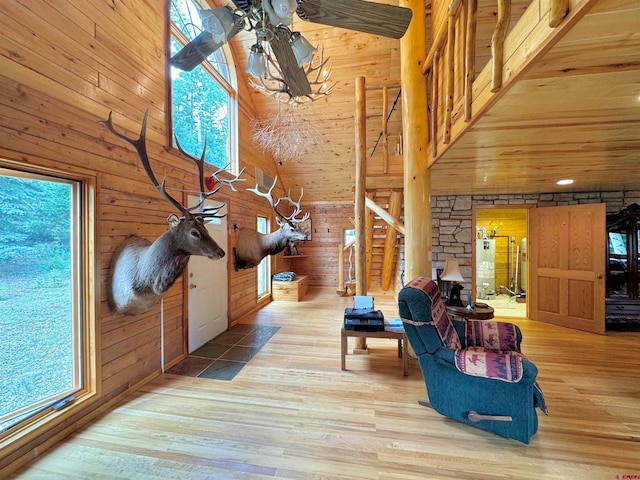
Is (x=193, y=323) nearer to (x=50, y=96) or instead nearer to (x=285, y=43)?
(x=50, y=96)

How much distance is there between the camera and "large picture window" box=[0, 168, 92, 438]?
1640mm

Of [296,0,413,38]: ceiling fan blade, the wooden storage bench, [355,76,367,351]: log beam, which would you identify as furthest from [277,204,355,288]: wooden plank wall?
[296,0,413,38]: ceiling fan blade

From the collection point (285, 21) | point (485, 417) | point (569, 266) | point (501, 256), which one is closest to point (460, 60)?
point (285, 21)

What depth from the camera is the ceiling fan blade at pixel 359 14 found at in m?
1.33

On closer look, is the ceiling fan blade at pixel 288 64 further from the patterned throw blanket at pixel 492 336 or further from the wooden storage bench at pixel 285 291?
the wooden storage bench at pixel 285 291

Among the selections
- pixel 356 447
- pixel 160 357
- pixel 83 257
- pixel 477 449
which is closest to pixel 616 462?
pixel 477 449

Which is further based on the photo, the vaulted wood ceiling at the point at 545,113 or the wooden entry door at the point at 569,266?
the wooden entry door at the point at 569,266

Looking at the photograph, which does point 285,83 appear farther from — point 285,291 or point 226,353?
point 285,291

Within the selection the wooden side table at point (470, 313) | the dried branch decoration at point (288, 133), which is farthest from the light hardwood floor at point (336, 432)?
the dried branch decoration at point (288, 133)

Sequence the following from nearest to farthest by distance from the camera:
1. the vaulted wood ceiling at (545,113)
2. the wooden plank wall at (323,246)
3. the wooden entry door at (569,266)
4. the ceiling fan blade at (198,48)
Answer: the vaulted wood ceiling at (545,113) < the ceiling fan blade at (198,48) < the wooden entry door at (569,266) < the wooden plank wall at (323,246)

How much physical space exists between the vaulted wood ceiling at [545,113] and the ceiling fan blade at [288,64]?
4.23 ft

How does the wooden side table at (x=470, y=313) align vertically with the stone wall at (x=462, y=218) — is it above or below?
below

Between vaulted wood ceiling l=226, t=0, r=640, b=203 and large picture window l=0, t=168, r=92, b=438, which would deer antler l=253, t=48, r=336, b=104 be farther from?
large picture window l=0, t=168, r=92, b=438

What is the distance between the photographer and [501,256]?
23.9 ft
